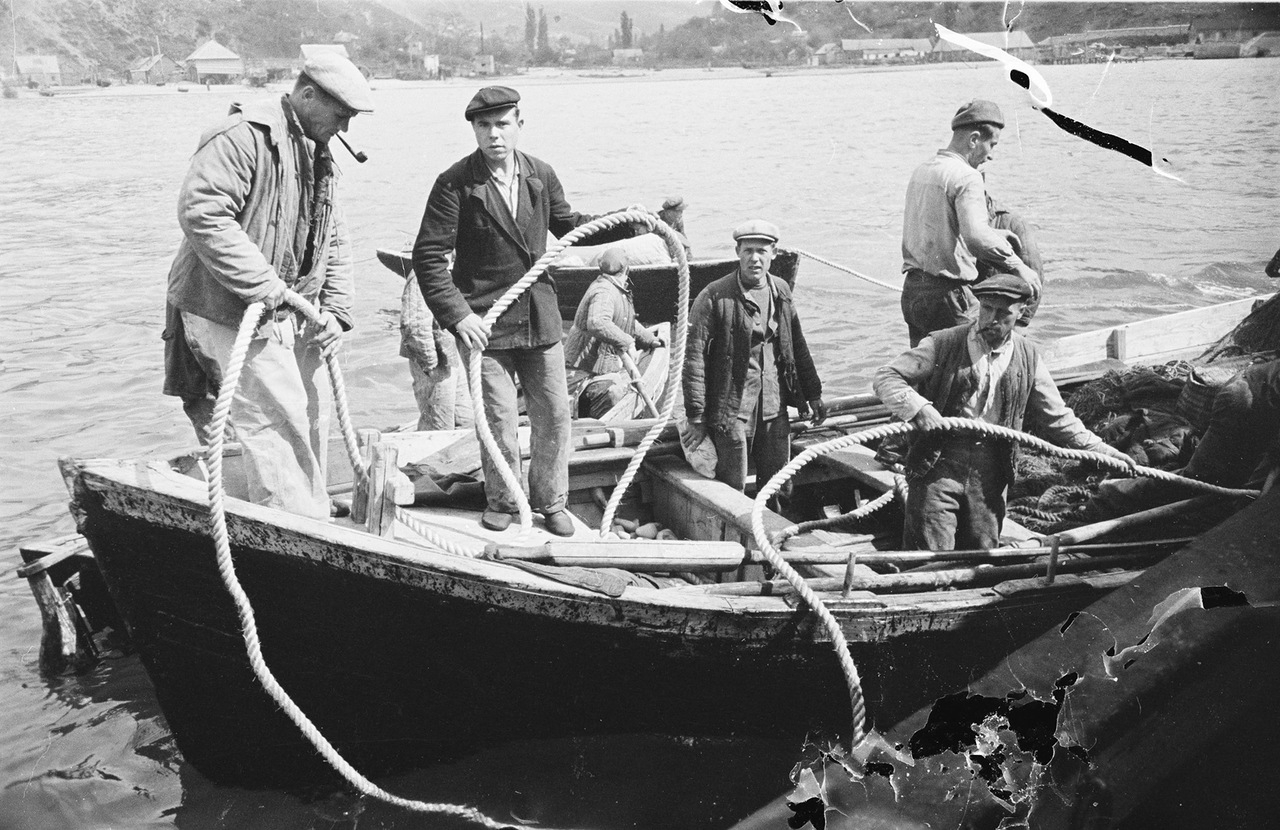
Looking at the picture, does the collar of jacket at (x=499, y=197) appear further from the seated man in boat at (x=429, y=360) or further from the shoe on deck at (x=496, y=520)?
the seated man in boat at (x=429, y=360)

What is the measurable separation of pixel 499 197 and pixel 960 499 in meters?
2.51

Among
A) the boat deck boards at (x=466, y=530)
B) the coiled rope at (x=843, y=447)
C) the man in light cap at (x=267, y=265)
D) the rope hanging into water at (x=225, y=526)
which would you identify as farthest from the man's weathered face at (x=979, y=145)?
the rope hanging into water at (x=225, y=526)

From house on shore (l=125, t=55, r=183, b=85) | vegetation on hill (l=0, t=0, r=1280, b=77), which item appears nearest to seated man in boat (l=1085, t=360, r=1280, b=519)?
vegetation on hill (l=0, t=0, r=1280, b=77)

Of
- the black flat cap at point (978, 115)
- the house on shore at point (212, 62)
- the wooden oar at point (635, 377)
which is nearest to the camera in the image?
the black flat cap at point (978, 115)

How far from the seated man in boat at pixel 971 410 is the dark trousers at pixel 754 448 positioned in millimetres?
952

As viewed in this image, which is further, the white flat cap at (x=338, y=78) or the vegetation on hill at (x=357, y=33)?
the vegetation on hill at (x=357, y=33)

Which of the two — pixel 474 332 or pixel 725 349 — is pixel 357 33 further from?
pixel 474 332

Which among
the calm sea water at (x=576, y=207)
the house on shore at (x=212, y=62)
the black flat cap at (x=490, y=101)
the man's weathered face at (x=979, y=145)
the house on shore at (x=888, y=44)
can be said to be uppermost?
the house on shore at (x=212, y=62)

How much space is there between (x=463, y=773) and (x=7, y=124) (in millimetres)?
36273

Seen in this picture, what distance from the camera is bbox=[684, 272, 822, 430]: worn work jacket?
17.6 ft

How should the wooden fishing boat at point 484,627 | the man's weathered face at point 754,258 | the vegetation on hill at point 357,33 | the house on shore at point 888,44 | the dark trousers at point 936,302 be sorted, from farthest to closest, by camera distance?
the vegetation on hill at point 357,33, the house on shore at point 888,44, the dark trousers at point 936,302, the man's weathered face at point 754,258, the wooden fishing boat at point 484,627

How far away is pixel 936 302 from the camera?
19.6 feet

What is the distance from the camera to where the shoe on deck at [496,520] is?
4.82 m

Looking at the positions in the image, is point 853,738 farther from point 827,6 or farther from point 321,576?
point 827,6
